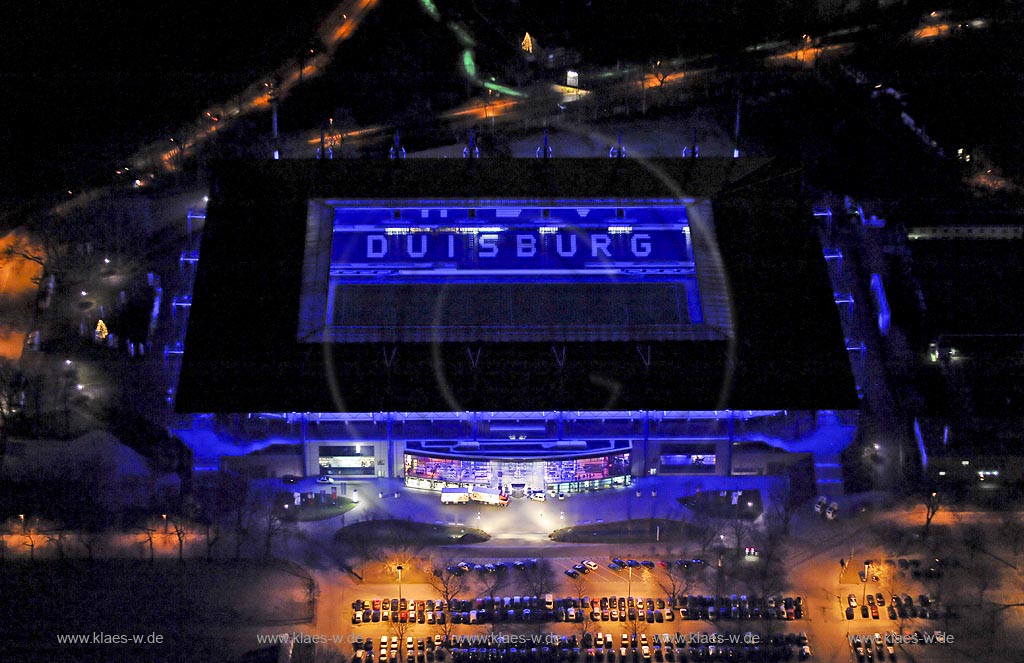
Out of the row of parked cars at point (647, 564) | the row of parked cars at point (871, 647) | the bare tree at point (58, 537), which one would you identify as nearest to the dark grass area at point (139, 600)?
the bare tree at point (58, 537)

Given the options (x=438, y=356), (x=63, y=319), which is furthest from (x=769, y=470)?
(x=63, y=319)

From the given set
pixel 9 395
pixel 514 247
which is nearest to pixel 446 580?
pixel 514 247

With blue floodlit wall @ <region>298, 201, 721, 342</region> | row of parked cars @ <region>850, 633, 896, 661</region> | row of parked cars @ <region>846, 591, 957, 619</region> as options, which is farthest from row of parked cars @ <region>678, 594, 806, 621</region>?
blue floodlit wall @ <region>298, 201, 721, 342</region>

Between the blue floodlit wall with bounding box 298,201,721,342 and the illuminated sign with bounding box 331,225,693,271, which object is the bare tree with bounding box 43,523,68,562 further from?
the illuminated sign with bounding box 331,225,693,271

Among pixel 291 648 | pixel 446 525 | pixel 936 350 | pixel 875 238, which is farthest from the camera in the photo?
pixel 875 238

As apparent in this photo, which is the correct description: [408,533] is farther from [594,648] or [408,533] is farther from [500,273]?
[500,273]

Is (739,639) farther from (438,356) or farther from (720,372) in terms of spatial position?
(438,356)

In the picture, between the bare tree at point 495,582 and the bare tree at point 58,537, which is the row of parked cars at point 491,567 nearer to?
the bare tree at point 495,582
